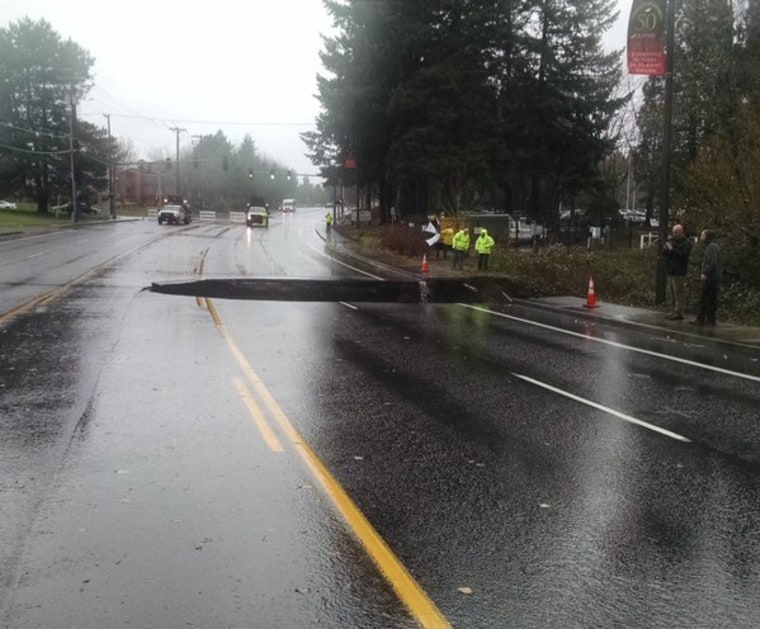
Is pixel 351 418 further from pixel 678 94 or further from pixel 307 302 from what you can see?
pixel 678 94

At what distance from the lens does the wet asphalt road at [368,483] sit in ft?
12.8

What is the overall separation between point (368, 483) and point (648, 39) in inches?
598

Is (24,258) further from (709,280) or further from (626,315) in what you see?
(709,280)

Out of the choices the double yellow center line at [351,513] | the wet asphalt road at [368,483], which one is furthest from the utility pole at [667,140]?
the double yellow center line at [351,513]

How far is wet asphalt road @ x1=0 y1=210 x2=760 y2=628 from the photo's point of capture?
391 centimetres

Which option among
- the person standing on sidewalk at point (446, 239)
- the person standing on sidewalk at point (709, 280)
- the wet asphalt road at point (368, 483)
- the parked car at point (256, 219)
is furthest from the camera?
the parked car at point (256, 219)

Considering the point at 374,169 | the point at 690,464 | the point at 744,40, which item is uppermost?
the point at 744,40

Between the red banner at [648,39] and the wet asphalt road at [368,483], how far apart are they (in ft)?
26.4

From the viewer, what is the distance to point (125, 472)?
18.9ft

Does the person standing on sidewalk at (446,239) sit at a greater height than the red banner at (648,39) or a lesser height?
lesser

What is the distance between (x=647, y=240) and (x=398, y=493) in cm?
3999

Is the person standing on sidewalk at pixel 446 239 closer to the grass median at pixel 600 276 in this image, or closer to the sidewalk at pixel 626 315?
the grass median at pixel 600 276

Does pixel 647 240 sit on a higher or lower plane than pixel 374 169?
lower

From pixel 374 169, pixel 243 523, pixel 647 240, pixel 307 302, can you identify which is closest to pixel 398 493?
pixel 243 523
